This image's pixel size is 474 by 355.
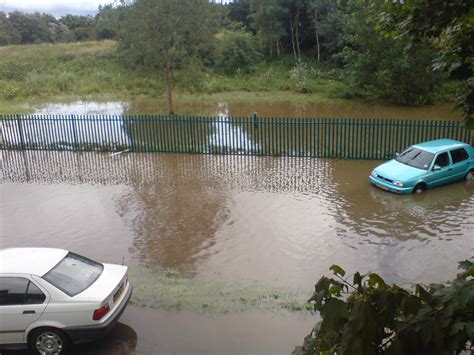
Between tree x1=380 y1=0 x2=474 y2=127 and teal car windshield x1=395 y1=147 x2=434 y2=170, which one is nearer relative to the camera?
tree x1=380 y1=0 x2=474 y2=127

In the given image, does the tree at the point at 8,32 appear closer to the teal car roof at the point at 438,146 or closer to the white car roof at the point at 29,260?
the teal car roof at the point at 438,146

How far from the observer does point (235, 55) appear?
4353cm

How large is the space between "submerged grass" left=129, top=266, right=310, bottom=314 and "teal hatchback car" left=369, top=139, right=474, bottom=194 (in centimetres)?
629

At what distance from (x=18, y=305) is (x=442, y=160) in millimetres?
11564

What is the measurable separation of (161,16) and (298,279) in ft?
62.8

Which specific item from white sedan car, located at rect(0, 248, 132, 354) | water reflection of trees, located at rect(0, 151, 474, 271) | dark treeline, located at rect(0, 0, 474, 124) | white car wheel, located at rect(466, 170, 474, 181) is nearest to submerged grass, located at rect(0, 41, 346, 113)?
dark treeline, located at rect(0, 0, 474, 124)

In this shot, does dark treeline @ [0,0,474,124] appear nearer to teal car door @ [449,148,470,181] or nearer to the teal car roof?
the teal car roof

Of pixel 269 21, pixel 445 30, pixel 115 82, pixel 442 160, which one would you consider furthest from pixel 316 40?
pixel 445 30

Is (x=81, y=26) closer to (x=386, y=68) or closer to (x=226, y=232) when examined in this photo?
(x=386, y=68)

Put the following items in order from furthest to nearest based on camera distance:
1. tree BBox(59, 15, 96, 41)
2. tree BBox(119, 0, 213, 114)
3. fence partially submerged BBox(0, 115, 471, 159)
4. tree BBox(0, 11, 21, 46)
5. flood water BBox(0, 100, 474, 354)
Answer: tree BBox(59, 15, 96, 41) → tree BBox(0, 11, 21, 46) → tree BBox(119, 0, 213, 114) → fence partially submerged BBox(0, 115, 471, 159) → flood water BBox(0, 100, 474, 354)

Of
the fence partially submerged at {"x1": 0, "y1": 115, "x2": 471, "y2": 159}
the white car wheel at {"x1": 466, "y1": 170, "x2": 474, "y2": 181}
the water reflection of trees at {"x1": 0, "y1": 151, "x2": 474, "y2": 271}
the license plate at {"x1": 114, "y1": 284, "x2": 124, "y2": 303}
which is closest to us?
the license plate at {"x1": 114, "y1": 284, "x2": 124, "y2": 303}

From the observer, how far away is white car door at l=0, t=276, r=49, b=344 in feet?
21.6

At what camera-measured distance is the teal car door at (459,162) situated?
45.4ft

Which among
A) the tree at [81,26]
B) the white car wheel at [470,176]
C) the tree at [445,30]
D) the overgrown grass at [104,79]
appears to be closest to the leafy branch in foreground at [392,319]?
the tree at [445,30]
